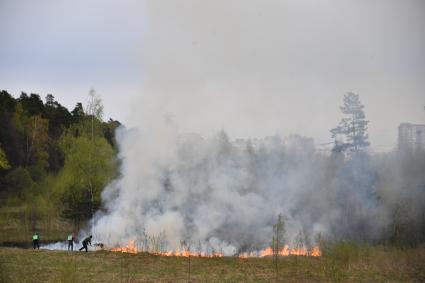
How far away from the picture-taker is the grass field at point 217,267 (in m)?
25.7

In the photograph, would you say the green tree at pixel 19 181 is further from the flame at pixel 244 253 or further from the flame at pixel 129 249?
the flame at pixel 244 253

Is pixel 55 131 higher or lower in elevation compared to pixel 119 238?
higher

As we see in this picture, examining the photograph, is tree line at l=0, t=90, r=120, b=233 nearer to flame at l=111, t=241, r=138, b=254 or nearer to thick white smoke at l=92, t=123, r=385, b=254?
thick white smoke at l=92, t=123, r=385, b=254

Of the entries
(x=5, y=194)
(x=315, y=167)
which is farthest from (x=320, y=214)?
(x=5, y=194)

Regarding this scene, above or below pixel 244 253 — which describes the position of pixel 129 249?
above

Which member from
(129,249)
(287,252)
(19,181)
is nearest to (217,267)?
(287,252)

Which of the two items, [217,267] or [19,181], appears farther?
[19,181]

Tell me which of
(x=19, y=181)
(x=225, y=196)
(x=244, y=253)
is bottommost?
(x=244, y=253)

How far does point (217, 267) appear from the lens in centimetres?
2933

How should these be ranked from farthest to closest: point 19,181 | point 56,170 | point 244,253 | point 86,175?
1. point 56,170
2. point 19,181
3. point 86,175
4. point 244,253

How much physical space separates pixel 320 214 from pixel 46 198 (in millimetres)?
29998

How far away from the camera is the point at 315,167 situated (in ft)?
144

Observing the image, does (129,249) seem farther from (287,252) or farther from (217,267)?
(287,252)

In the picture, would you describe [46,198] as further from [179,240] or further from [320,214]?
[320,214]
